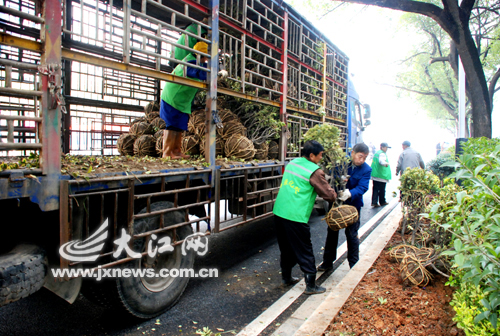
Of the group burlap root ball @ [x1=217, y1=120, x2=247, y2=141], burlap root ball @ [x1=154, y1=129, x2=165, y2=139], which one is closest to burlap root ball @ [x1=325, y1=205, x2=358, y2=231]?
burlap root ball @ [x1=217, y1=120, x2=247, y2=141]

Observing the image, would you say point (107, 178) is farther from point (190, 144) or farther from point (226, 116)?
point (226, 116)

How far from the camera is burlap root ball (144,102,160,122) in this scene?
607cm

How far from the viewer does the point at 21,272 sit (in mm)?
2225

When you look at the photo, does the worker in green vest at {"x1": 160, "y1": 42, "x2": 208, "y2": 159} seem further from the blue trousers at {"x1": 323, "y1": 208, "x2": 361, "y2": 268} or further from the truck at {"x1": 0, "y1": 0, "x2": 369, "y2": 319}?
the blue trousers at {"x1": 323, "y1": 208, "x2": 361, "y2": 268}

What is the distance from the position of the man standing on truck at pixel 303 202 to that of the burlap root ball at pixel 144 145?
282cm

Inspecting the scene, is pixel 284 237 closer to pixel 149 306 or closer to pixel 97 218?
pixel 149 306

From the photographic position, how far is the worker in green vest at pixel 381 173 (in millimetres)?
8609

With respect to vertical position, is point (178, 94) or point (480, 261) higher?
point (178, 94)

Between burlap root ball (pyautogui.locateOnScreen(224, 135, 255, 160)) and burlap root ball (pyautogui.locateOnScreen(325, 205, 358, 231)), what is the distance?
1869 mm

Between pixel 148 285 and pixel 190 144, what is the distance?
2562mm

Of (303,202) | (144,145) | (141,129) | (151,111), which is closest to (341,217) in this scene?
(303,202)

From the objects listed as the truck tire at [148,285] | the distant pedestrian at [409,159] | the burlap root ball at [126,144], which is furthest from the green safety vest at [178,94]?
the distant pedestrian at [409,159]

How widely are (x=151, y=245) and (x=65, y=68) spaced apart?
371 centimetres

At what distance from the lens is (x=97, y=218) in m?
2.83
